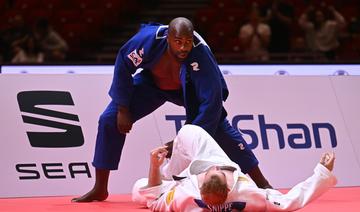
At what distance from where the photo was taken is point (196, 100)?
6.20 metres

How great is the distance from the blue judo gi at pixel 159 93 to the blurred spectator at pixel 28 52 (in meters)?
6.15

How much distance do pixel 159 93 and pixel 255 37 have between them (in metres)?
6.14

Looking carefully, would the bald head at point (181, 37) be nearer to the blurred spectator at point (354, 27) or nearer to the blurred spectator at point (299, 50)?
the blurred spectator at point (299, 50)

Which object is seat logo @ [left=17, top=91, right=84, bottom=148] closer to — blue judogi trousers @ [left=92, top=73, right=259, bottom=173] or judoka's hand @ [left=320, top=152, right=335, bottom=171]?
blue judogi trousers @ [left=92, top=73, right=259, bottom=173]

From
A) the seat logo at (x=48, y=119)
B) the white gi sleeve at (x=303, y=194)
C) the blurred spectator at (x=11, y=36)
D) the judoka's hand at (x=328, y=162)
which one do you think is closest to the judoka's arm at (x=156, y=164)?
the white gi sleeve at (x=303, y=194)

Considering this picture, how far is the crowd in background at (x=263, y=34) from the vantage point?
40.9ft

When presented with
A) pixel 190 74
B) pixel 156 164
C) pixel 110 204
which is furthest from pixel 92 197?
pixel 190 74

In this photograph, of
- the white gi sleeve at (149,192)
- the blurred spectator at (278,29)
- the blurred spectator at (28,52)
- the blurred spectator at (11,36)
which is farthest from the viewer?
the blurred spectator at (11,36)

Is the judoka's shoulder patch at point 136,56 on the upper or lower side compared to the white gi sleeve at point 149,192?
upper

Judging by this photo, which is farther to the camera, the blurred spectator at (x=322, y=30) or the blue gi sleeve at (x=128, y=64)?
the blurred spectator at (x=322, y=30)

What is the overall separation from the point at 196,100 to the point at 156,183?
2.45 feet

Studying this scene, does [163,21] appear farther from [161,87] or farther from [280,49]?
[161,87]

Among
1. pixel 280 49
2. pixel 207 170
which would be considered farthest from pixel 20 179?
pixel 280 49

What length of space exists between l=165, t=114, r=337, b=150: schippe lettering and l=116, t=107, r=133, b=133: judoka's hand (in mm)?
1296
